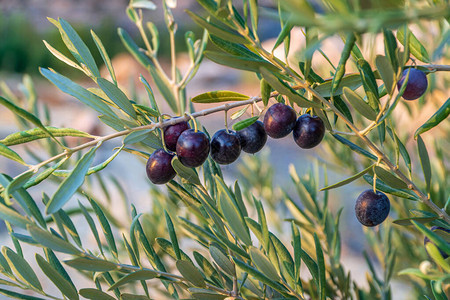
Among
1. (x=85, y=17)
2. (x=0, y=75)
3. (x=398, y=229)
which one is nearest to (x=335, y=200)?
(x=398, y=229)

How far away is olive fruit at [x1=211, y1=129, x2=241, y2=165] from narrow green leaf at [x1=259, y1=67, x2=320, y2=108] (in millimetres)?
93

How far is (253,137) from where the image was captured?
521mm

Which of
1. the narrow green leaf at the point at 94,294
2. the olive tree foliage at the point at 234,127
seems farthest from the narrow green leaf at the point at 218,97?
the narrow green leaf at the point at 94,294

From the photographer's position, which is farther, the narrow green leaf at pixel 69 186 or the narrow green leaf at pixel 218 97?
the narrow green leaf at pixel 218 97

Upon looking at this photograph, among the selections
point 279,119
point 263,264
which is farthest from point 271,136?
point 263,264

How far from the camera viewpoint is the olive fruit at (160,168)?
479 mm

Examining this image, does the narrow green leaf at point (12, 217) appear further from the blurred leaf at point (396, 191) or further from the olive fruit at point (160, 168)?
the blurred leaf at point (396, 191)

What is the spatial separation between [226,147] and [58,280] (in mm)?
212

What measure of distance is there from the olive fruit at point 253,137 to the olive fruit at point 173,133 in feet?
0.20

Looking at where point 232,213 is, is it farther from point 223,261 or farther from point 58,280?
point 58,280

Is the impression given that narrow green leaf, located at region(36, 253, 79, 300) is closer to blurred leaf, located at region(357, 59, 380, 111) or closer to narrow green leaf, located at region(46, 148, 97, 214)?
narrow green leaf, located at region(46, 148, 97, 214)

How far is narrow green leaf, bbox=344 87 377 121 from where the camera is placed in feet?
1.32

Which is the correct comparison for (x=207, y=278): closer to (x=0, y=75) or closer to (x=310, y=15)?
(x=310, y=15)

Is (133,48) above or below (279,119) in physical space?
above
